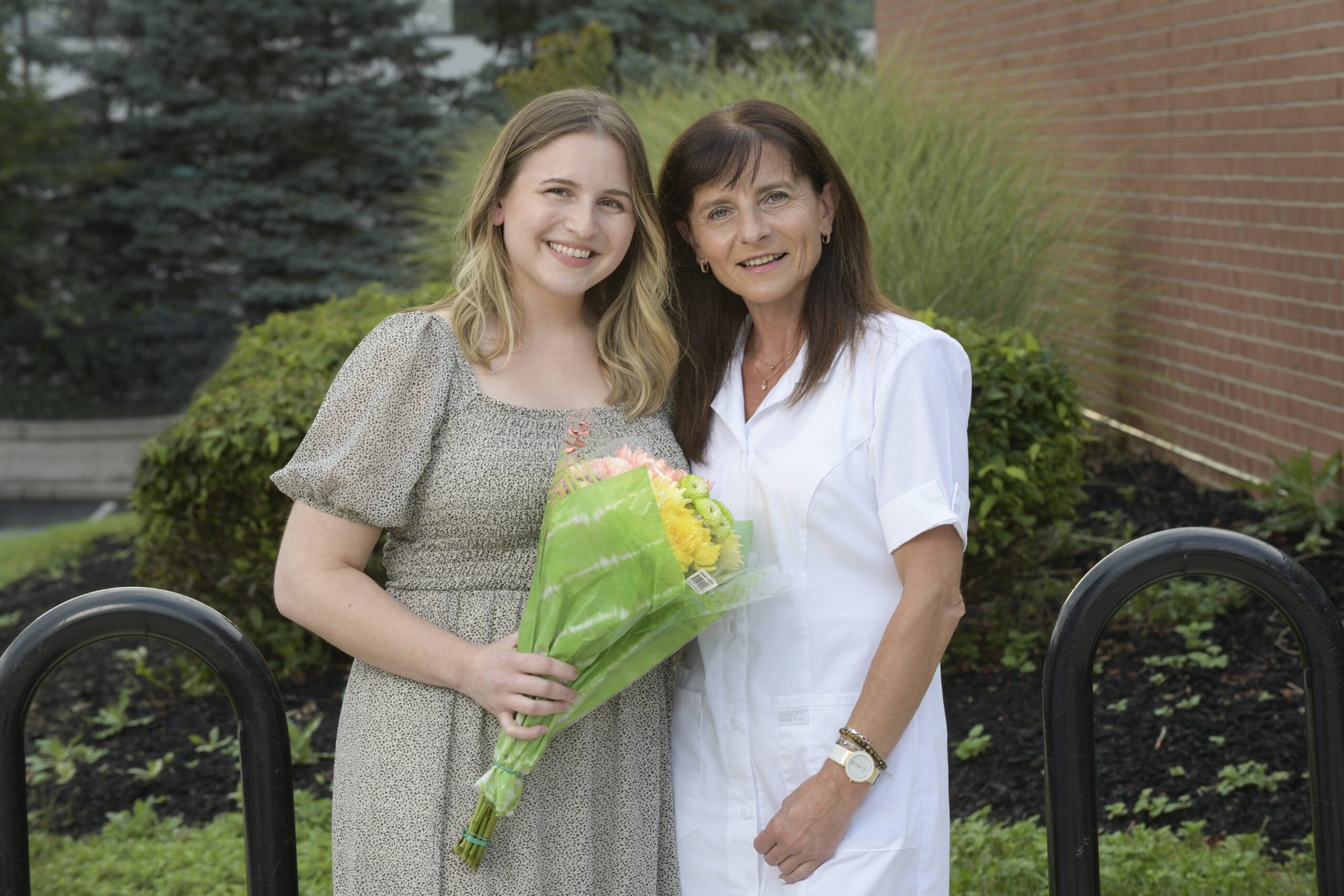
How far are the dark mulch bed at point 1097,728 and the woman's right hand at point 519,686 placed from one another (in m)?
2.32

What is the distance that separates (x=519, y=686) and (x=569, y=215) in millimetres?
902

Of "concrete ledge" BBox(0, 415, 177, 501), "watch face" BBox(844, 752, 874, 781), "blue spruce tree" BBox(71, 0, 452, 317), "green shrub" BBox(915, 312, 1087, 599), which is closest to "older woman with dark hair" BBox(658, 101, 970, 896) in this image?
"watch face" BBox(844, 752, 874, 781)

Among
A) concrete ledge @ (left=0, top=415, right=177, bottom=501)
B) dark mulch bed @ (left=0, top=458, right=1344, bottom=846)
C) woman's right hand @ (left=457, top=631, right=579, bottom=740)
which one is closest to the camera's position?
woman's right hand @ (left=457, top=631, right=579, bottom=740)

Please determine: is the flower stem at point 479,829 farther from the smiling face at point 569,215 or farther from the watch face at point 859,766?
the smiling face at point 569,215

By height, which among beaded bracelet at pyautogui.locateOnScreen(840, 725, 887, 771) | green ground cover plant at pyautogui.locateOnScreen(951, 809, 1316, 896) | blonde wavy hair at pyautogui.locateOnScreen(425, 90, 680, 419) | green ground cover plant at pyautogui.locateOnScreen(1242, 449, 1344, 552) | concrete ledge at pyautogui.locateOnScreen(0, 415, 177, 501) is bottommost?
concrete ledge at pyautogui.locateOnScreen(0, 415, 177, 501)

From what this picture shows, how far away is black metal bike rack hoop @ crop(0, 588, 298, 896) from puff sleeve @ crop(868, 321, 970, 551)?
104cm

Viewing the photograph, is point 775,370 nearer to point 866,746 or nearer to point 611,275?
point 611,275

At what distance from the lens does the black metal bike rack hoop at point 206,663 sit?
1.87 meters

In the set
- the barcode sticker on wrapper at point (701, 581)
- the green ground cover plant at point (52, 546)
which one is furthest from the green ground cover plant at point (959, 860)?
the green ground cover plant at point (52, 546)

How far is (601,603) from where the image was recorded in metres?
1.93

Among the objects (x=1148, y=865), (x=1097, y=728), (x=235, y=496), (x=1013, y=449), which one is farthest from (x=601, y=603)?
(x=235, y=496)

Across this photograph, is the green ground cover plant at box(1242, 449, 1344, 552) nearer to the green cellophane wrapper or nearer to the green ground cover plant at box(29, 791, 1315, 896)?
the green ground cover plant at box(29, 791, 1315, 896)

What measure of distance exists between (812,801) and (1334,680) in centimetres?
85

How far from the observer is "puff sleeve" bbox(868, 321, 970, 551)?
6.77ft
